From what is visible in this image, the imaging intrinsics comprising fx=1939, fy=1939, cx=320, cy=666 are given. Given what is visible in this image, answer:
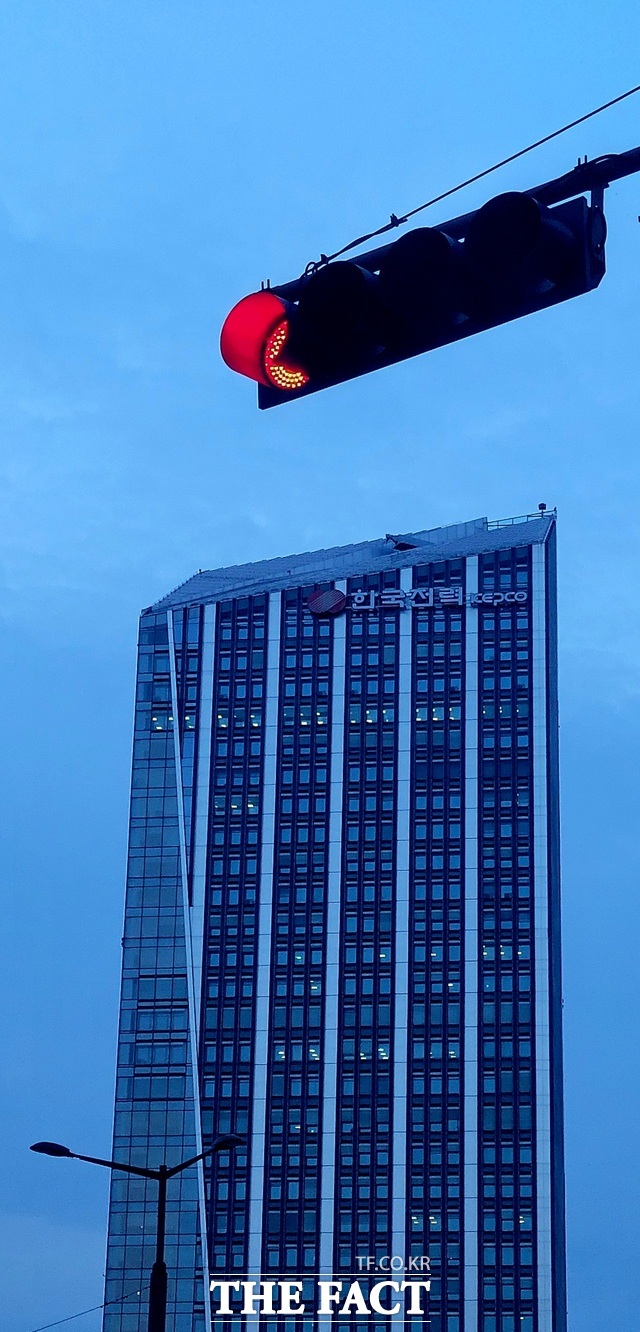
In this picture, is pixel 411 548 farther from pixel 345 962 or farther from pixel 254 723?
pixel 345 962

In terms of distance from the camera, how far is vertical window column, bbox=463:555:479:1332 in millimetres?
156875

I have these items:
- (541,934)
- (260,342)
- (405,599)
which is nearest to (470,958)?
(541,934)

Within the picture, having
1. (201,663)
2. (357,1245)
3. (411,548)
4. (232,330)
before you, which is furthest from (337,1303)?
(232,330)

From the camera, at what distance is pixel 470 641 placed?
176m

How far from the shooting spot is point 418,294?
422 inches

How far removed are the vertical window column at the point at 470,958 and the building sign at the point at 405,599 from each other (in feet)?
4.37

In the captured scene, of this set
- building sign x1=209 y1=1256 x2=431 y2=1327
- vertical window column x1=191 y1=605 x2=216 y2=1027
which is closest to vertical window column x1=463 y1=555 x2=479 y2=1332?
building sign x1=209 y1=1256 x2=431 y2=1327

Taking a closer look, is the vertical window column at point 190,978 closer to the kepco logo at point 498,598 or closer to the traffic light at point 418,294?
the kepco logo at point 498,598

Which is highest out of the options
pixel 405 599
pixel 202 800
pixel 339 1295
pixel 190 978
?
pixel 405 599

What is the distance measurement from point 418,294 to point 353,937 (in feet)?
527

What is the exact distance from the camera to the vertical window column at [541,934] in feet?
511

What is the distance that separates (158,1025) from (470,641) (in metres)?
44.2

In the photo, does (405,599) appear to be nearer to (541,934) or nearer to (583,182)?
(541,934)

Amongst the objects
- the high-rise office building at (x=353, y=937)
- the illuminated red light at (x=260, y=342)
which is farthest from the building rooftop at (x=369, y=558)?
the illuminated red light at (x=260, y=342)
